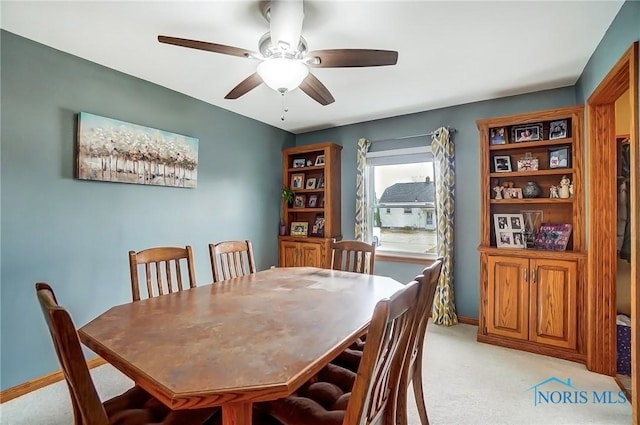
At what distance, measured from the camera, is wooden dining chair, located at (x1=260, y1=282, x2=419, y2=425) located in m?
0.89

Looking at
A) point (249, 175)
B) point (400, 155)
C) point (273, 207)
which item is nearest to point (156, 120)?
point (249, 175)

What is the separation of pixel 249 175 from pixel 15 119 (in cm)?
227

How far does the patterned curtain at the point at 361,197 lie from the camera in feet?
13.4

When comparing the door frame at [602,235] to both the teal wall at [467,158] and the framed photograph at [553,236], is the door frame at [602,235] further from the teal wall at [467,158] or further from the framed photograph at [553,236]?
the teal wall at [467,158]

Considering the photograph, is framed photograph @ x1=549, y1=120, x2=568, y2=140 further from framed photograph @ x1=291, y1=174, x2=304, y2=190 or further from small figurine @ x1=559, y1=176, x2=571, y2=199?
framed photograph @ x1=291, y1=174, x2=304, y2=190

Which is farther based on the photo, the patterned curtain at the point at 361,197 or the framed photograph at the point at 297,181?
the framed photograph at the point at 297,181

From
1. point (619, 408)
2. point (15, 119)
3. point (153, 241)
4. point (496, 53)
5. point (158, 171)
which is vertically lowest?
point (619, 408)

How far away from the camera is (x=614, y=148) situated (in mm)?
2379

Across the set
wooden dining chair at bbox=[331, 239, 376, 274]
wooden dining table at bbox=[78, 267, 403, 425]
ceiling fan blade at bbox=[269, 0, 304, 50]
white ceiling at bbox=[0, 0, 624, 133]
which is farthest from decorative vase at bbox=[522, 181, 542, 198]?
ceiling fan blade at bbox=[269, 0, 304, 50]

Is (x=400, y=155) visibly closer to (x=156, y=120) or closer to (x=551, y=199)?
(x=551, y=199)

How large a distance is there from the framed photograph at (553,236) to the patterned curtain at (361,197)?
1.89m

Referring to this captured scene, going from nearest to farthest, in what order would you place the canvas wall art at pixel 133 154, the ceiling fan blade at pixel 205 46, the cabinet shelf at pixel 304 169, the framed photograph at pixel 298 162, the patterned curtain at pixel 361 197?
the ceiling fan blade at pixel 205 46 < the canvas wall art at pixel 133 154 < the patterned curtain at pixel 361 197 < the cabinet shelf at pixel 304 169 < the framed photograph at pixel 298 162

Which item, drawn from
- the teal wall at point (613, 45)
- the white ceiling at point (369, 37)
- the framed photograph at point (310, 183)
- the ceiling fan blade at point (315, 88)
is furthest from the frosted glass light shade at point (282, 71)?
the framed photograph at point (310, 183)

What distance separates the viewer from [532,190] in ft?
9.87
